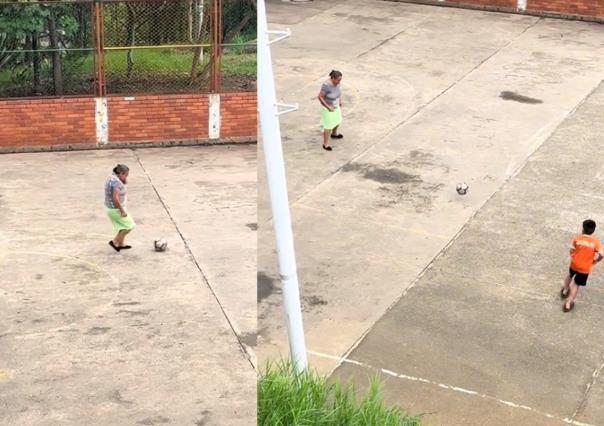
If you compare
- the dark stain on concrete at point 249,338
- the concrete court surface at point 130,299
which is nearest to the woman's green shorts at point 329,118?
the concrete court surface at point 130,299

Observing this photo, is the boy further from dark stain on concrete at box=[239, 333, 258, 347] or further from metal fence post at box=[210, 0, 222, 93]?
metal fence post at box=[210, 0, 222, 93]

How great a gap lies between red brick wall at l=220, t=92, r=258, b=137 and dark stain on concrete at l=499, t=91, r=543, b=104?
146 inches

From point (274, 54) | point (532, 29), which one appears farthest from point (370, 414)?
point (532, 29)

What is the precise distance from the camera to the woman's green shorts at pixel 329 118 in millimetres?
11328

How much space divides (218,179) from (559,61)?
7338 millimetres

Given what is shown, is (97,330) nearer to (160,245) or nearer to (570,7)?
(160,245)

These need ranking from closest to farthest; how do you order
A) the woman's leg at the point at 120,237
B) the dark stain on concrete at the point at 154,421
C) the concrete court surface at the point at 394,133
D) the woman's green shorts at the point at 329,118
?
the dark stain on concrete at the point at 154,421 → the concrete court surface at the point at 394,133 → the woman's leg at the point at 120,237 → the woman's green shorts at the point at 329,118

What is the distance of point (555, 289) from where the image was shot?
27.5ft

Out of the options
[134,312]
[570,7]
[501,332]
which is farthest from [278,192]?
[570,7]

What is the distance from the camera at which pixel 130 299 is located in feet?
26.1

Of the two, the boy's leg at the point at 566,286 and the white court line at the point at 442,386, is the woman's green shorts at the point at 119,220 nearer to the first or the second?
the white court line at the point at 442,386

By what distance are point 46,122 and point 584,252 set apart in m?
7.78

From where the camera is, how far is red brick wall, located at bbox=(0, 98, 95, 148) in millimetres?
12594

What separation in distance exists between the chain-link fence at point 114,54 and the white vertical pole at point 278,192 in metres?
7.24
